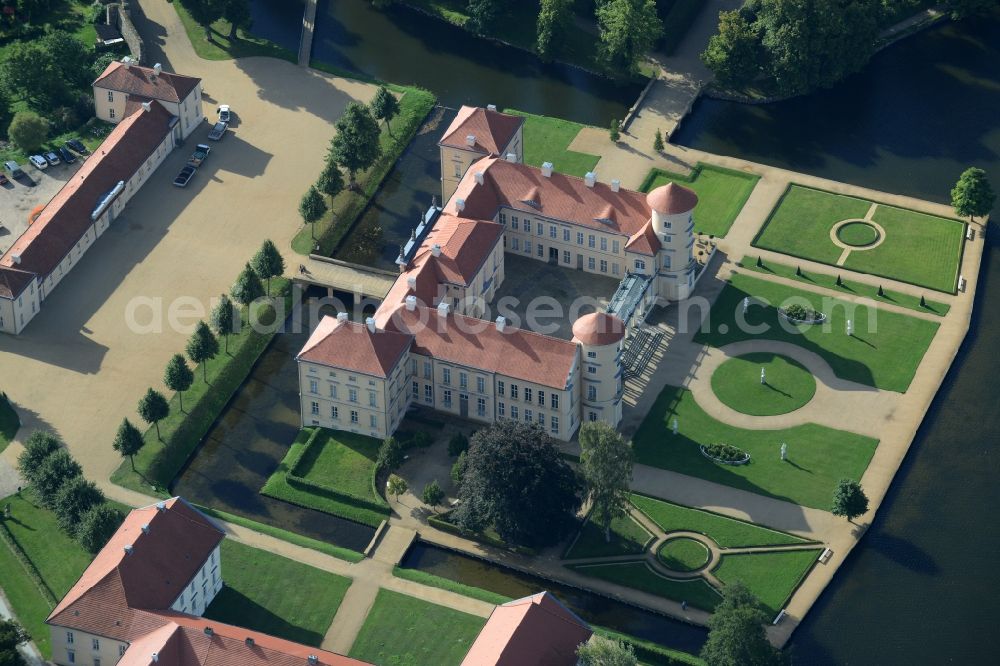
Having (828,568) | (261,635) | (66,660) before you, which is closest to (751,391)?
(828,568)

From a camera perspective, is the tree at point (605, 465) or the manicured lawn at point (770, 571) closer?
the manicured lawn at point (770, 571)

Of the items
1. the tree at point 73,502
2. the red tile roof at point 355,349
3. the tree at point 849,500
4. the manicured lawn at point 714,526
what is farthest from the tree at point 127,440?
the tree at point 849,500

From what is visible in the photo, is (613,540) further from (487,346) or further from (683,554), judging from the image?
(487,346)

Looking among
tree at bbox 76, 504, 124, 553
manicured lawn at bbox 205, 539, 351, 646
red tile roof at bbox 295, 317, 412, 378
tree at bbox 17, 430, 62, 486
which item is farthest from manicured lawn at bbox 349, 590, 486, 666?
tree at bbox 17, 430, 62, 486

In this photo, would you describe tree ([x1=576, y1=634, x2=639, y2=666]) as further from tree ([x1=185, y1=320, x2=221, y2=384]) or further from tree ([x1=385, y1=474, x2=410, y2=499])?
tree ([x1=185, y1=320, x2=221, y2=384])

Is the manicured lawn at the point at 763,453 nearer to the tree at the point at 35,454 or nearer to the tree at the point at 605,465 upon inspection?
the tree at the point at 605,465

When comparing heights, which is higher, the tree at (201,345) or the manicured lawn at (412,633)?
the tree at (201,345)
